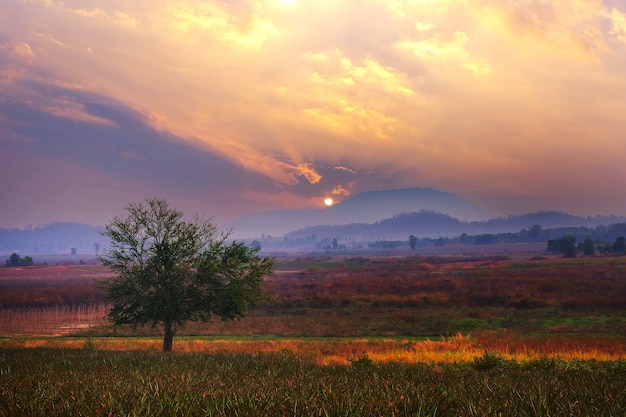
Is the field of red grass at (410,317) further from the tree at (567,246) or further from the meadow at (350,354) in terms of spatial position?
the tree at (567,246)

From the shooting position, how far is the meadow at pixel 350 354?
506 centimetres

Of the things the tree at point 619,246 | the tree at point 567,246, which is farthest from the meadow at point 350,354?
the tree at point 619,246

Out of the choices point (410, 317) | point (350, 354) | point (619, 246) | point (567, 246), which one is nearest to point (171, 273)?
point (350, 354)

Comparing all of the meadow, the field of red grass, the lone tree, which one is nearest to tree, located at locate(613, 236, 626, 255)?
the meadow

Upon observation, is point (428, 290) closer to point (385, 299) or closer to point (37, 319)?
point (385, 299)

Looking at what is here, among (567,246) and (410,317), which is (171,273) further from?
(567,246)

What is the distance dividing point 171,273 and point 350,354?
1177 centimetres

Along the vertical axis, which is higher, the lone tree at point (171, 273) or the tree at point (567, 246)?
the lone tree at point (171, 273)

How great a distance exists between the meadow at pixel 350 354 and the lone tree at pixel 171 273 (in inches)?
89.8

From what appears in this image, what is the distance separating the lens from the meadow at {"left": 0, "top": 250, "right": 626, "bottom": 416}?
16.6ft

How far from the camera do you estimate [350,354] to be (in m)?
30.3

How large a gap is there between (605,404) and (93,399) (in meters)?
5.43

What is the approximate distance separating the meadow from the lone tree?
228 centimetres

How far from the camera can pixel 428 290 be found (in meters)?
75.7
